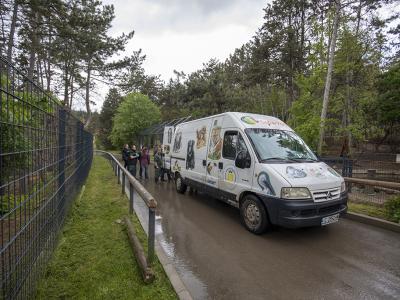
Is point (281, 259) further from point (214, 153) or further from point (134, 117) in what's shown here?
point (134, 117)

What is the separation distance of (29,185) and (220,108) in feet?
75.8

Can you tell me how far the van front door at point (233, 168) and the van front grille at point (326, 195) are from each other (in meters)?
1.28

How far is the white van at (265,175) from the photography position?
496 centimetres

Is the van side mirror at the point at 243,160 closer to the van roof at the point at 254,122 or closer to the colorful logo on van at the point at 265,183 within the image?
the colorful logo on van at the point at 265,183

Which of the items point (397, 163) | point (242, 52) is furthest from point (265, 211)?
point (242, 52)

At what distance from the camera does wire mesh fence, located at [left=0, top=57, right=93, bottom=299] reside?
227 centimetres

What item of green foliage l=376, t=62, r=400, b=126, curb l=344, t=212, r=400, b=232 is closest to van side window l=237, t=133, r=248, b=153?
curb l=344, t=212, r=400, b=232

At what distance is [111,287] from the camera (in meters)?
3.42

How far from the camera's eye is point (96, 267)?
3.94m

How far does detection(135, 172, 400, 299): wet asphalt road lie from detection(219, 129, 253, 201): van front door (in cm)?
80

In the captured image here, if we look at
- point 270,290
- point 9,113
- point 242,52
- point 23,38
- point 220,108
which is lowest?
point 270,290

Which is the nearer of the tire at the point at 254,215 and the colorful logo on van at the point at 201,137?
the tire at the point at 254,215

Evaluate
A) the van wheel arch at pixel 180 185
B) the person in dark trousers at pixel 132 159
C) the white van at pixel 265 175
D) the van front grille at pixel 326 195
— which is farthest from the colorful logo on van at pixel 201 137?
the person in dark trousers at pixel 132 159

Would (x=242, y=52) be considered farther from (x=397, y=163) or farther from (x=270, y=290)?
(x=270, y=290)
